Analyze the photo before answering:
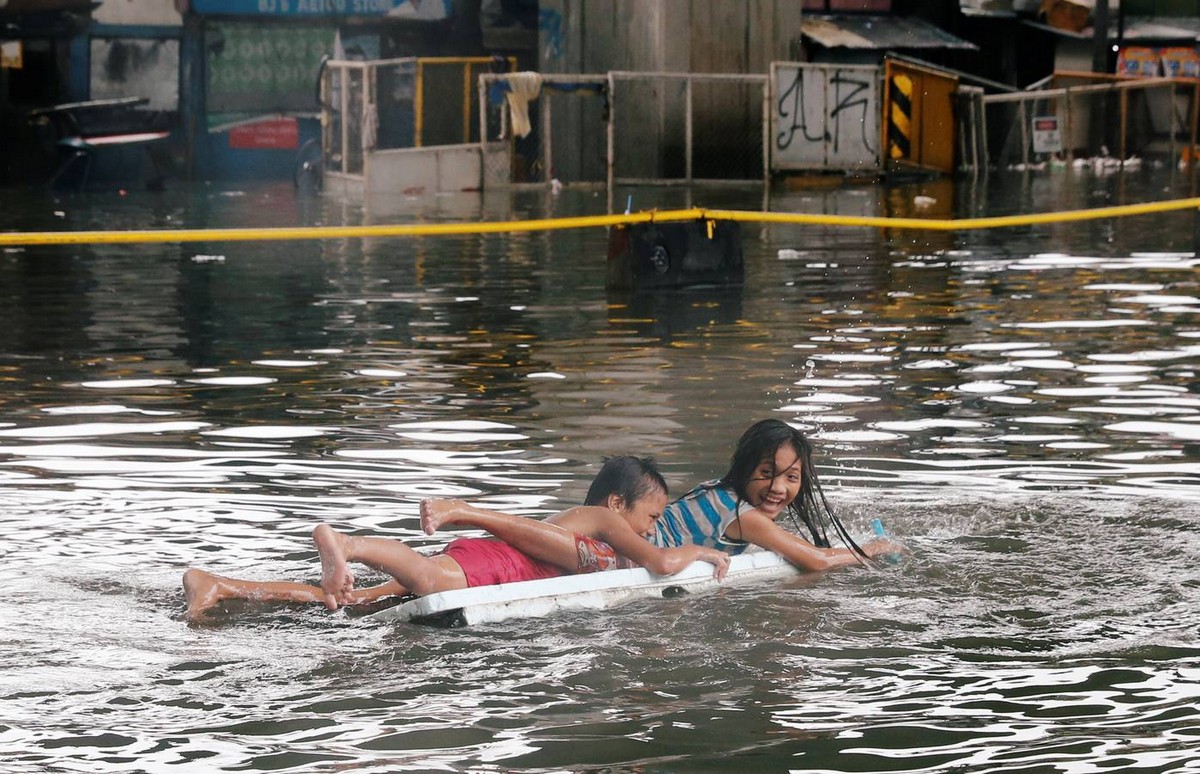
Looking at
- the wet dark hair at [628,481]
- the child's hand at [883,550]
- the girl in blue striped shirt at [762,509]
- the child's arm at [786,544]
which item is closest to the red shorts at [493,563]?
the wet dark hair at [628,481]

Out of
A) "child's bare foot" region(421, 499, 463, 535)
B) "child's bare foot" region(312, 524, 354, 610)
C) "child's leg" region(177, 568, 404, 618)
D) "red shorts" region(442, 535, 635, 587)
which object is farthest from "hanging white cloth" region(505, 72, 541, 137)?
"child's bare foot" region(312, 524, 354, 610)

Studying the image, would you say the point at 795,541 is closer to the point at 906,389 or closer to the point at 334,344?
the point at 906,389

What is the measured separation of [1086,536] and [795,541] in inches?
48.2

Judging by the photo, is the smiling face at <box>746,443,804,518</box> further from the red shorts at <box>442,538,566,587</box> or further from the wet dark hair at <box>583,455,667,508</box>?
the red shorts at <box>442,538,566,587</box>

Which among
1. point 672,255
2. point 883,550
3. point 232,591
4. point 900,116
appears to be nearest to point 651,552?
point 883,550

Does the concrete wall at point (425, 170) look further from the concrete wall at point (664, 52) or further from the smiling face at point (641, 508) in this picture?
the smiling face at point (641, 508)

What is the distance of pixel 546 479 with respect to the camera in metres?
8.45

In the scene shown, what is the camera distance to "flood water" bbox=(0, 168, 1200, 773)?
526cm

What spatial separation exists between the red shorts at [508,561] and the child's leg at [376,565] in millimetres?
64

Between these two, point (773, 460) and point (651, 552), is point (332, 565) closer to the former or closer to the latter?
point (651, 552)

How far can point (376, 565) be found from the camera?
631 centimetres

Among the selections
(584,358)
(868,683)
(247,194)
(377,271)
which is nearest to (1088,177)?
(247,194)

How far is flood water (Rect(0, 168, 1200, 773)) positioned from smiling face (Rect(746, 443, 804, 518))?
376 millimetres

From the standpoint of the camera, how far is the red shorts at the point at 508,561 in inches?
257
